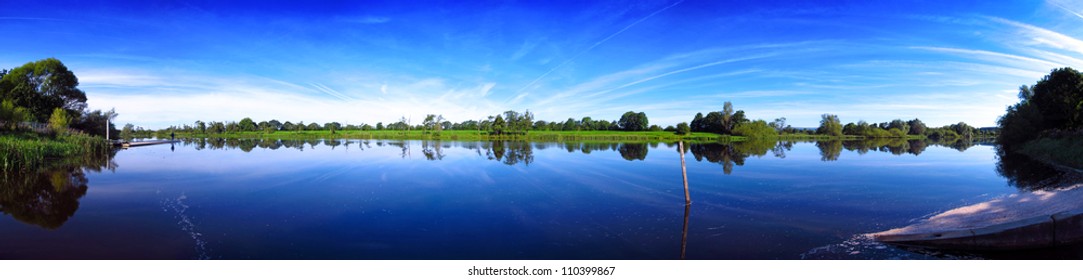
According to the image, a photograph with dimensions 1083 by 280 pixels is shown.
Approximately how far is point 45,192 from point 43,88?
36375mm

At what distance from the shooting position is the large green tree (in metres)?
34.3

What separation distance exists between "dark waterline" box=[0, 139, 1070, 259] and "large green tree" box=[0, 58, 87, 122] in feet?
98.1

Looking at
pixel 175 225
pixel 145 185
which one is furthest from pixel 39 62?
pixel 175 225

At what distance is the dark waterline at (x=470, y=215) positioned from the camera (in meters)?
7.24

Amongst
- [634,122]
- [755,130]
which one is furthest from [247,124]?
[755,130]

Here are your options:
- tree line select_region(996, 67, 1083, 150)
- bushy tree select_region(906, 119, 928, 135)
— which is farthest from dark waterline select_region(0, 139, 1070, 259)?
bushy tree select_region(906, 119, 928, 135)

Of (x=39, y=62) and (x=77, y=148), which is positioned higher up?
(x=39, y=62)

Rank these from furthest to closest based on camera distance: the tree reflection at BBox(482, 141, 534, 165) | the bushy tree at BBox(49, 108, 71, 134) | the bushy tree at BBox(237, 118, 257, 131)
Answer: the bushy tree at BBox(237, 118, 257, 131) → the bushy tree at BBox(49, 108, 71, 134) → the tree reflection at BBox(482, 141, 534, 165)

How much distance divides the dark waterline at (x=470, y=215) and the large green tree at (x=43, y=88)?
29890 mm

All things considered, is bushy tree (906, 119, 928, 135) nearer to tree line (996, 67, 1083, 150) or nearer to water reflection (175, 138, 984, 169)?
water reflection (175, 138, 984, 169)

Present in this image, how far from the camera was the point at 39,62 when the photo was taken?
36125 mm

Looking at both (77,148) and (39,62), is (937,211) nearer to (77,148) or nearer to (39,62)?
(77,148)

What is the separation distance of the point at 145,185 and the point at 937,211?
21.9 meters

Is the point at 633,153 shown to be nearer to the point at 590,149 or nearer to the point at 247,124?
the point at 590,149
